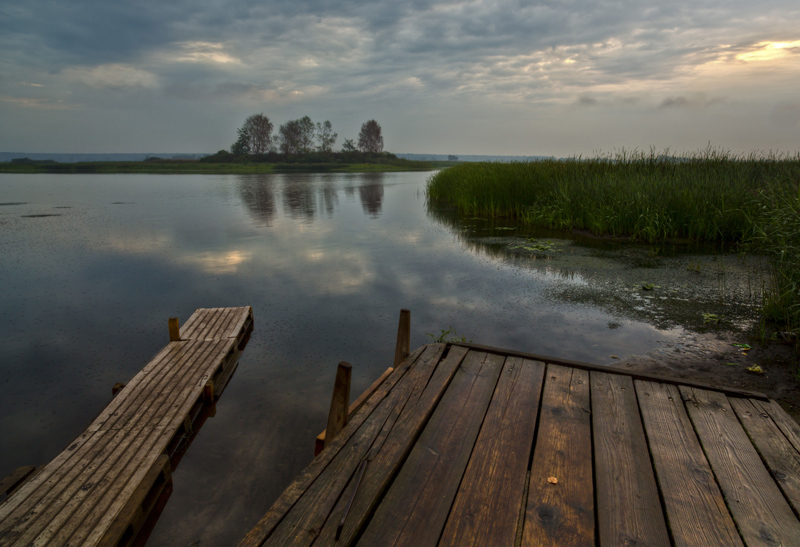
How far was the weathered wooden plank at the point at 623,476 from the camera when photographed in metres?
1.87

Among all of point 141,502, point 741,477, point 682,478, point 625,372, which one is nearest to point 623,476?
point 682,478

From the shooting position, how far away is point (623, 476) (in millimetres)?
2213

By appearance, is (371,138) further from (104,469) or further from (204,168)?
(104,469)

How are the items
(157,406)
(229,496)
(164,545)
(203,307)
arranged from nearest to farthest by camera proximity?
(164,545)
(229,496)
(157,406)
(203,307)

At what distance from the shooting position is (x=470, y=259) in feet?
35.4

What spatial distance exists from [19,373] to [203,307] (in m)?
2.71

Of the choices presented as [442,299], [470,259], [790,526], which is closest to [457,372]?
[790,526]

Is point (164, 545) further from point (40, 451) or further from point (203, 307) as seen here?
point (203, 307)

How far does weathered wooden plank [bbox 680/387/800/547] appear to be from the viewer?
187 centimetres

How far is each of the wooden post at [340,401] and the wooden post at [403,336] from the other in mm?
883

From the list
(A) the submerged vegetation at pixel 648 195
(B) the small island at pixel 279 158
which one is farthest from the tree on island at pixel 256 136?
(A) the submerged vegetation at pixel 648 195

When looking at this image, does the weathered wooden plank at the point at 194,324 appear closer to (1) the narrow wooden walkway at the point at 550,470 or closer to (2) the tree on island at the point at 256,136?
(1) the narrow wooden walkway at the point at 550,470

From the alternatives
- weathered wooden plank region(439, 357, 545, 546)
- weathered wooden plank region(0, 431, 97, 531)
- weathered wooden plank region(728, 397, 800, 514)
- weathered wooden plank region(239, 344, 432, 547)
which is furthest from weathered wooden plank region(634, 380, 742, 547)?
weathered wooden plank region(0, 431, 97, 531)

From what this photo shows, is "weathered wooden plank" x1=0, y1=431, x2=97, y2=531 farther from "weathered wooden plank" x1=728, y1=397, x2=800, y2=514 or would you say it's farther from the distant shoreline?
the distant shoreline
